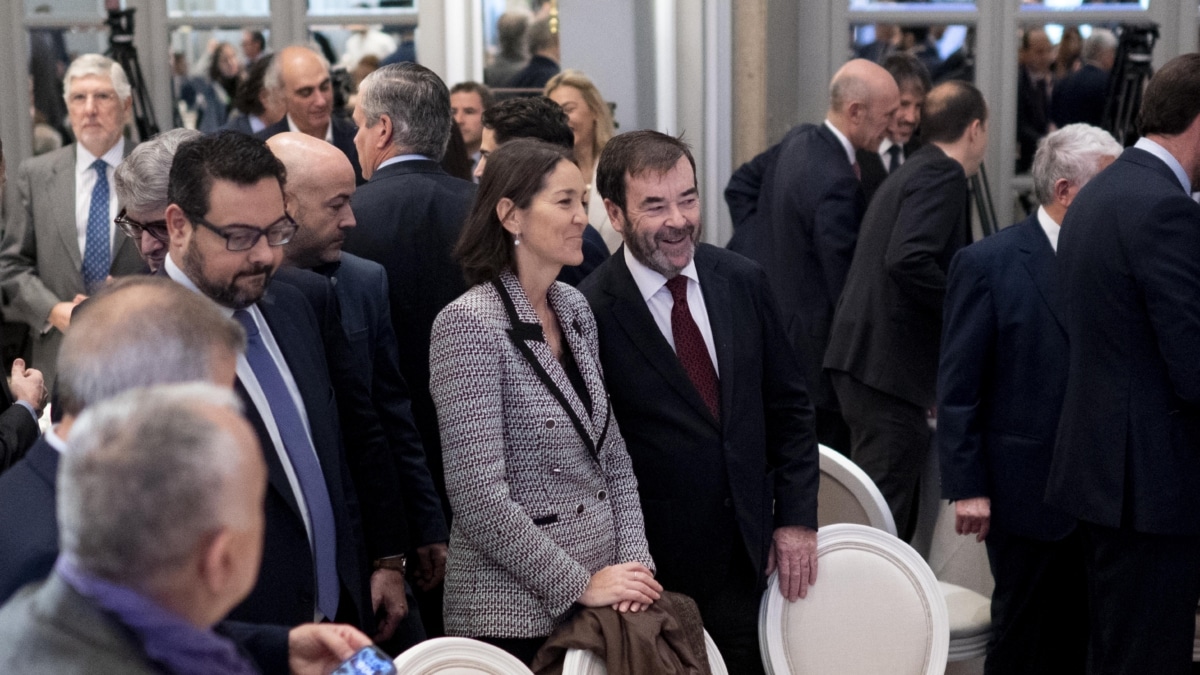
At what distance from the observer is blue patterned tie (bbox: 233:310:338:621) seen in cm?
225

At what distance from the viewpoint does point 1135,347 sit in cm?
305

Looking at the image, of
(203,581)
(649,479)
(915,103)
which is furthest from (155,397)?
(915,103)

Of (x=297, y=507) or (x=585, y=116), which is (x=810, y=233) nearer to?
(x=585, y=116)

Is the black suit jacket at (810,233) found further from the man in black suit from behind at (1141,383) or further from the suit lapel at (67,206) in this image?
the suit lapel at (67,206)

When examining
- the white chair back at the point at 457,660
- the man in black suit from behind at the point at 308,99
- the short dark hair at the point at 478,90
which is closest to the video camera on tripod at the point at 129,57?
the man in black suit from behind at the point at 308,99

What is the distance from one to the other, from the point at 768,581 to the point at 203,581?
1927 millimetres

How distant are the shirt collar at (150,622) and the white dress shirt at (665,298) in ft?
5.91

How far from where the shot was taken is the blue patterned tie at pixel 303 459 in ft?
7.38

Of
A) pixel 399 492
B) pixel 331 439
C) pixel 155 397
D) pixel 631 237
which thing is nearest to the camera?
pixel 155 397

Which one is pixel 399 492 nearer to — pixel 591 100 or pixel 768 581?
pixel 768 581

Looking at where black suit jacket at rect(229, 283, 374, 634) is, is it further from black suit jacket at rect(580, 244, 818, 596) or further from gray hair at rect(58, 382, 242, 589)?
gray hair at rect(58, 382, 242, 589)

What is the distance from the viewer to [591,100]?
5324mm

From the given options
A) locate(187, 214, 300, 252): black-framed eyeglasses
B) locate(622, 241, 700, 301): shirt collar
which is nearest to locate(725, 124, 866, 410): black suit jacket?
locate(622, 241, 700, 301): shirt collar

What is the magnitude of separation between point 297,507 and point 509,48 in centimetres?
436
